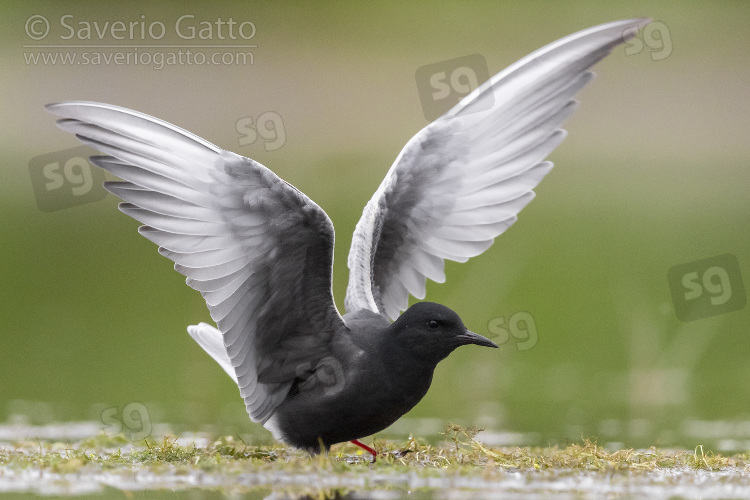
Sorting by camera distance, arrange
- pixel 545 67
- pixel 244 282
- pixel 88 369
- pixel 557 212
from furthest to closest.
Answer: pixel 557 212
pixel 88 369
pixel 545 67
pixel 244 282

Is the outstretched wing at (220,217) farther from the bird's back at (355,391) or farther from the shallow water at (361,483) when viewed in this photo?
the shallow water at (361,483)

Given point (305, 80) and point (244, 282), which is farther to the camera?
point (305, 80)

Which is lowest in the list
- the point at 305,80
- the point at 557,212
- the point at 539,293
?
the point at 539,293

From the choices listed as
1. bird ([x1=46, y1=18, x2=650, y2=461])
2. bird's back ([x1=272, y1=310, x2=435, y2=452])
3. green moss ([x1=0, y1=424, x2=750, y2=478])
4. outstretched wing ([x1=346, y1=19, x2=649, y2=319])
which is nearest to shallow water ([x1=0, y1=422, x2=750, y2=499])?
green moss ([x1=0, y1=424, x2=750, y2=478])

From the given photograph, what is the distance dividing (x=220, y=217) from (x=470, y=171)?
234 cm

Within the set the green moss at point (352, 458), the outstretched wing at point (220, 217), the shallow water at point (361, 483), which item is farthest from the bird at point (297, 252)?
the shallow water at point (361, 483)

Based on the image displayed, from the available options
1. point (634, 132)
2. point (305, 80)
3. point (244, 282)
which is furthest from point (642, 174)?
point (244, 282)

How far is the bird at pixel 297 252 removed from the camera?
6863 mm

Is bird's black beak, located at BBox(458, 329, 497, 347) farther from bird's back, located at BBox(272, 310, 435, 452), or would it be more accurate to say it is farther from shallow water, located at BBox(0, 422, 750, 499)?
shallow water, located at BBox(0, 422, 750, 499)

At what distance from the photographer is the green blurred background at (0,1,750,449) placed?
990 centimetres

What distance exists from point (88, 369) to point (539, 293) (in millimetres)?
5829

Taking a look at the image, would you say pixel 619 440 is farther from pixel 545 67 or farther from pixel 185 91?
pixel 185 91

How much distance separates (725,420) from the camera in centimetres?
919

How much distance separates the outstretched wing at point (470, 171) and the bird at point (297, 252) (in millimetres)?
15
